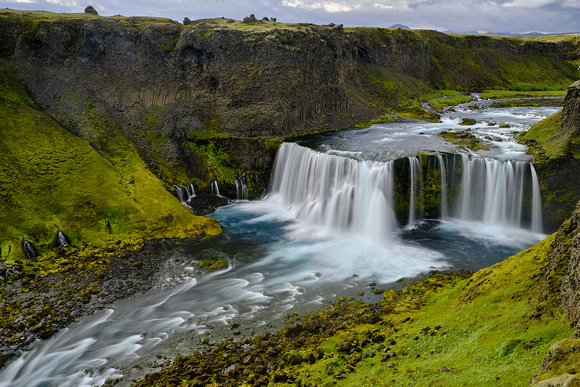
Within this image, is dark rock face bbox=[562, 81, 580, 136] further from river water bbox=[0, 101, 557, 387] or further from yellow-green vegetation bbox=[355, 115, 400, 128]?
yellow-green vegetation bbox=[355, 115, 400, 128]

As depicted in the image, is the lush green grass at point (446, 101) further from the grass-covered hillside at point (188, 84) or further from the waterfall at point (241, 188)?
the waterfall at point (241, 188)

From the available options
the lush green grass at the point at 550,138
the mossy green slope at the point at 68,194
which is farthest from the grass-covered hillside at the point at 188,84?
the lush green grass at the point at 550,138

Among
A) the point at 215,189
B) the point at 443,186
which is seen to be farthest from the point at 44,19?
the point at 443,186

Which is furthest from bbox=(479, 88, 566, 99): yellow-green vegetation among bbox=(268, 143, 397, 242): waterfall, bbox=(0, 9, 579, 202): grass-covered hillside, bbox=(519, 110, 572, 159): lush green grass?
bbox=(268, 143, 397, 242): waterfall

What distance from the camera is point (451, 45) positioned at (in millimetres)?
116688

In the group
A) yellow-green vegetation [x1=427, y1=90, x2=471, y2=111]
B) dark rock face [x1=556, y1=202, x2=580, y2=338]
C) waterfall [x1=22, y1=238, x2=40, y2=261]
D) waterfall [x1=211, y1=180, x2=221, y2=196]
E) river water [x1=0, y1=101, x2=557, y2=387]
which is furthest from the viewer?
yellow-green vegetation [x1=427, y1=90, x2=471, y2=111]

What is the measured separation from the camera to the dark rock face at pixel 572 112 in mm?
32500

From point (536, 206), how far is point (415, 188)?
389 inches

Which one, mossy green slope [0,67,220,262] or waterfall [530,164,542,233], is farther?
waterfall [530,164,542,233]

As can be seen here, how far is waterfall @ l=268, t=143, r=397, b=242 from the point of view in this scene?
32.6 m

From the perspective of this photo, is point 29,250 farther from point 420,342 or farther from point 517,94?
point 517,94

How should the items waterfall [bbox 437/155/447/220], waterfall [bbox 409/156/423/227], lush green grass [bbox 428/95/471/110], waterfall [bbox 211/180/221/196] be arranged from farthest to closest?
1. lush green grass [bbox 428/95/471/110]
2. waterfall [bbox 211/180/221/196]
3. waterfall [bbox 437/155/447/220]
4. waterfall [bbox 409/156/423/227]

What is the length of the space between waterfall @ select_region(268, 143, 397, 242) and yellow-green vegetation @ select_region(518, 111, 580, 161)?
13.9 metres

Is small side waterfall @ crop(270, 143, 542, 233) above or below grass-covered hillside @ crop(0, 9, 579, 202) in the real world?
below
